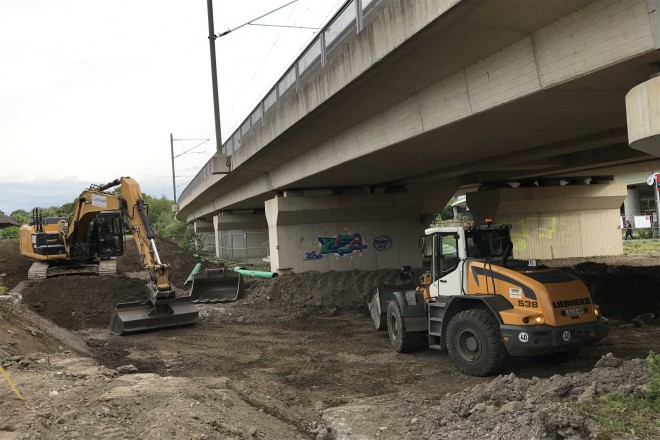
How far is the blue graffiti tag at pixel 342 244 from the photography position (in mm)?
20203

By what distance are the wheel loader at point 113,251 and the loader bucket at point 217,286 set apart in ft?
0.11

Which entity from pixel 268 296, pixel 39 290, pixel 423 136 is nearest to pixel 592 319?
pixel 423 136

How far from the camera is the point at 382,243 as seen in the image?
Answer: 827 inches

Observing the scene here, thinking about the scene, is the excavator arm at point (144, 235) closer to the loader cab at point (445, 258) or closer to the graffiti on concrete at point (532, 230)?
the loader cab at point (445, 258)

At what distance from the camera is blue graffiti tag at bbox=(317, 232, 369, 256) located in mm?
20203

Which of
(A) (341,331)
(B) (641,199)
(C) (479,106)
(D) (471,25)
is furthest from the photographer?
(B) (641,199)

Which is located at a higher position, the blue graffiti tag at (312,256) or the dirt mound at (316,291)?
the blue graffiti tag at (312,256)

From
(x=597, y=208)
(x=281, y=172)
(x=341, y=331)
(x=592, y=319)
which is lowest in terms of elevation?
(x=341, y=331)

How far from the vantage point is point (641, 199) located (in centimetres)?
4622

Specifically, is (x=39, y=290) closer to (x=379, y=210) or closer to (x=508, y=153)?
(x=379, y=210)

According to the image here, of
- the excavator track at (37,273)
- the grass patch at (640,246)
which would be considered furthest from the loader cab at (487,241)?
the grass patch at (640,246)

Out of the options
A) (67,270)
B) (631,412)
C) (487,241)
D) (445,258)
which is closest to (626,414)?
(631,412)

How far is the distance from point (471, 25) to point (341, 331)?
8.16m

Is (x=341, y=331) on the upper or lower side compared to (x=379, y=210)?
lower
